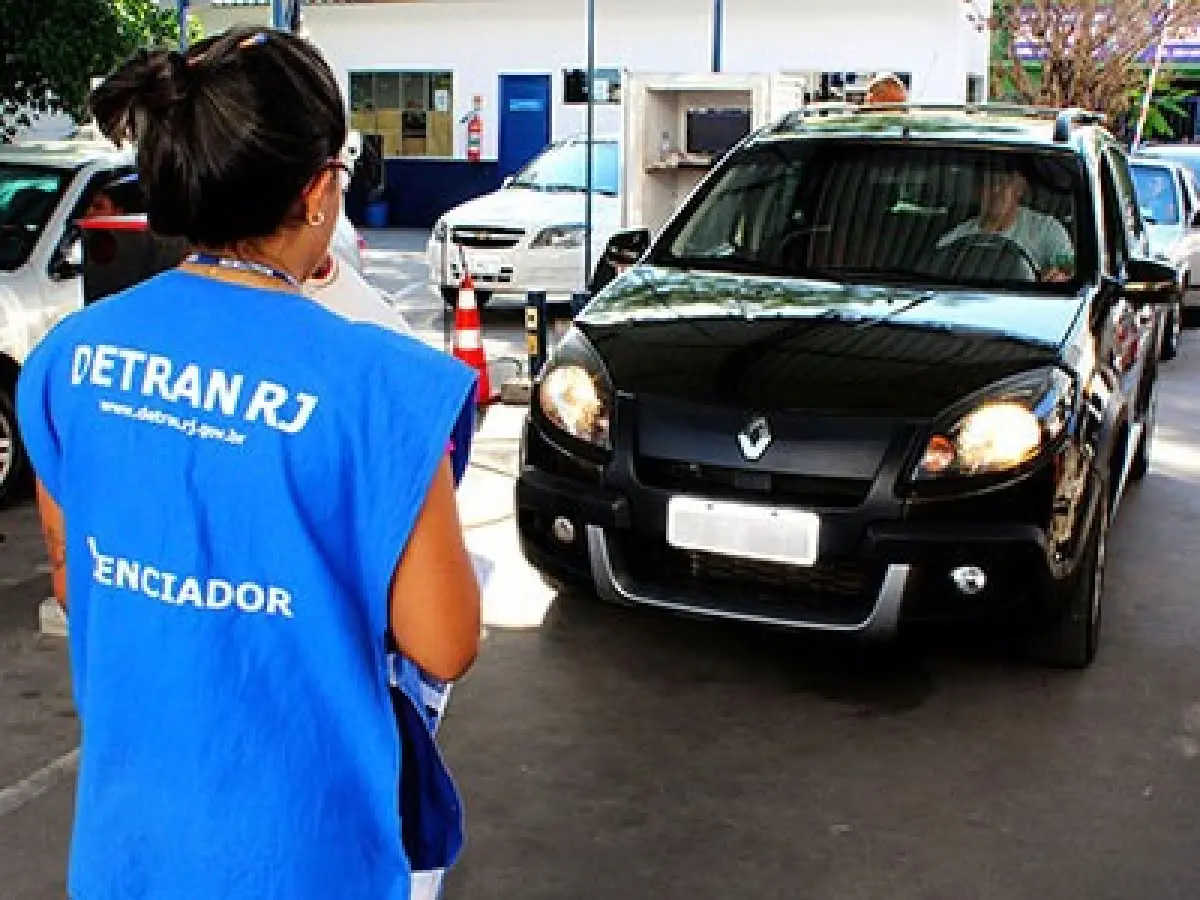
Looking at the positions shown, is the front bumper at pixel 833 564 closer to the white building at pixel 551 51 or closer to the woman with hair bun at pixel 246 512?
the woman with hair bun at pixel 246 512

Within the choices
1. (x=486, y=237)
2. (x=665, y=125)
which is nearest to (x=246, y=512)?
(x=665, y=125)

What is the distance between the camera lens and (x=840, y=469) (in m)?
3.97

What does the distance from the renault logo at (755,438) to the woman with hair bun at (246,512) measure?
255cm

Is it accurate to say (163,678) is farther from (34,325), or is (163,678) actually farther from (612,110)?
(612,110)

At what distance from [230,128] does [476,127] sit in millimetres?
21162

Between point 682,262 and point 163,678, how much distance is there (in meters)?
4.08

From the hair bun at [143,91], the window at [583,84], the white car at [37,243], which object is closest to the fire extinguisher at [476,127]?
the window at [583,84]

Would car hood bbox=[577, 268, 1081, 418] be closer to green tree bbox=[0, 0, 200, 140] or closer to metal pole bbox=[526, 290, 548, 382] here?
metal pole bbox=[526, 290, 548, 382]

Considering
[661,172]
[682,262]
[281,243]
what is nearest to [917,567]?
[682,262]

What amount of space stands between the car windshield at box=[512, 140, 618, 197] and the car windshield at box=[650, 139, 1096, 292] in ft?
23.1

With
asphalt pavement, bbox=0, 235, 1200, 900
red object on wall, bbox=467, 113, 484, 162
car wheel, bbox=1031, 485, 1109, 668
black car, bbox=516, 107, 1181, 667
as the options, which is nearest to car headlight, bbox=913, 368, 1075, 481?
black car, bbox=516, 107, 1181, 667

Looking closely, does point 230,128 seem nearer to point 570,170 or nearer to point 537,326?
point 537,326

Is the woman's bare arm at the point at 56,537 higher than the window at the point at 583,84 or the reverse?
the reverse

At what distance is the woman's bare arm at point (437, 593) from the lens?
1.45 metres
